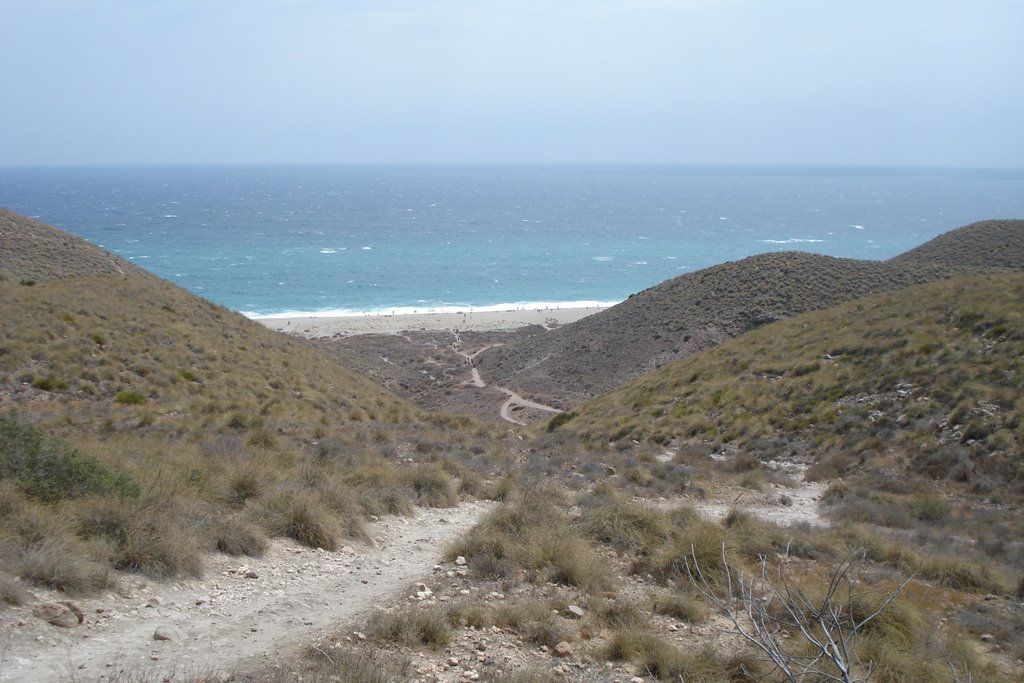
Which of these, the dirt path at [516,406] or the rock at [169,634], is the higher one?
the rock at [169,634]

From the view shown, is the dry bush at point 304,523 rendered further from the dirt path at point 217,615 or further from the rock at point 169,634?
the rock at point 169,634

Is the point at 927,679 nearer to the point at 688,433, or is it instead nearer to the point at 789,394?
the point at 688,433

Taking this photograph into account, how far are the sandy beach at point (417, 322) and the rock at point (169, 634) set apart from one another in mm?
50452

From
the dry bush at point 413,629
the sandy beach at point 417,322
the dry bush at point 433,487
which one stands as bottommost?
the sandy beach at point 417,322

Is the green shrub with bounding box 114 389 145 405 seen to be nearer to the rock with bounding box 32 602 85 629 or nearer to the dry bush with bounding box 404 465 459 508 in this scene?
the dry bush with bounding box 404 465 459 508

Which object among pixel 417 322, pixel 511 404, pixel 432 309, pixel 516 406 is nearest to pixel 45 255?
pixel 511 404

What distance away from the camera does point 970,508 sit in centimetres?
1237

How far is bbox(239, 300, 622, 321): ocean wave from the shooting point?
65062mm

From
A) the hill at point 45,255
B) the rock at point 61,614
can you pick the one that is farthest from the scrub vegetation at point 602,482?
the hill at point 45,255

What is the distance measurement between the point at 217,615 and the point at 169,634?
0.55 m

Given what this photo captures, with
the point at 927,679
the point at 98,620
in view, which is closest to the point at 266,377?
the point at 98,620

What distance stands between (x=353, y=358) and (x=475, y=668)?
39.0m

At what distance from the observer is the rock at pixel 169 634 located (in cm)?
533

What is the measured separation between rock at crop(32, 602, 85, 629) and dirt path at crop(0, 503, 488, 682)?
0.05 m
